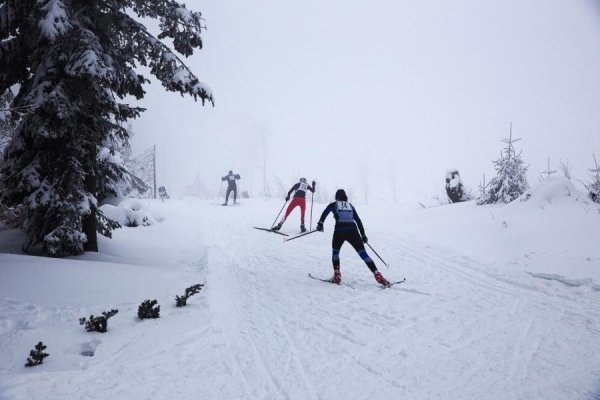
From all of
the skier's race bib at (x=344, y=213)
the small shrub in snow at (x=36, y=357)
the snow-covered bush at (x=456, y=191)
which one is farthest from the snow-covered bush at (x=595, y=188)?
the small shrub in snow at (x=36, y=357)

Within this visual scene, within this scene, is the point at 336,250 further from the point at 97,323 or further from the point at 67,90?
the point at 67,90

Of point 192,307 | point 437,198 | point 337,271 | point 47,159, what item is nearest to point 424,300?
point 337,271

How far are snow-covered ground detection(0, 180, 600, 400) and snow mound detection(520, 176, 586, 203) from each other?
2.05 feet

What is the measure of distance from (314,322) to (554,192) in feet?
31.5

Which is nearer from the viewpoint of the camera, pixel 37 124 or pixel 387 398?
pixel 387 398

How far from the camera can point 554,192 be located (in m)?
10.2

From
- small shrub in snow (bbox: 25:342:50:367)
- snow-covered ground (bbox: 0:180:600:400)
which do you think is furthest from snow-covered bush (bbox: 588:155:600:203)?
small shrub in snow (bbox: 25:342:50:367)

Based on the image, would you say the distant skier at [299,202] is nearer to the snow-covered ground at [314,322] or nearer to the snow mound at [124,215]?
the snow-covered ground at [314,322]

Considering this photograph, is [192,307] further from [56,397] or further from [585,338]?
[585,338]

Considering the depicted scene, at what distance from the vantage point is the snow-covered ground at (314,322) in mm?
3268

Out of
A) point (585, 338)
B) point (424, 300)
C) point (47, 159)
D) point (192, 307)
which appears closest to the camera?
point (585, 338)

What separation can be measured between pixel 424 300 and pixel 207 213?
13585 mm

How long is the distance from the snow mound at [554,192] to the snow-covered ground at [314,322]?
0.62 m

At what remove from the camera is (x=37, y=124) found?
19.1ft
